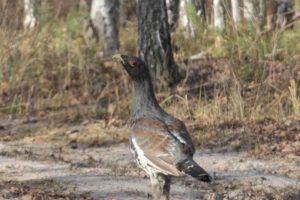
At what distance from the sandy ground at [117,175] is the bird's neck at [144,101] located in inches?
38.9

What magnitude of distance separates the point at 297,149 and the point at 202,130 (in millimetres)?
1557

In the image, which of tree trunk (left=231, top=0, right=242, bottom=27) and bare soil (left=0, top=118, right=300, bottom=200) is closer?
bare soil (left=0, top=118, right=300, bottom=200)

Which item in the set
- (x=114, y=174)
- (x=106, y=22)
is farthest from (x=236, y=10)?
(x=114, y=174)

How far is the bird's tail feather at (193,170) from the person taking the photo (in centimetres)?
582

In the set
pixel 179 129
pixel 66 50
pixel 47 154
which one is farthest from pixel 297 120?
pixel 66 50

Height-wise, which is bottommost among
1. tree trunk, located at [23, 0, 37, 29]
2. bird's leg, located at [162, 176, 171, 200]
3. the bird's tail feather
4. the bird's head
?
bird's leg, located at [162, 176, 171, 200]

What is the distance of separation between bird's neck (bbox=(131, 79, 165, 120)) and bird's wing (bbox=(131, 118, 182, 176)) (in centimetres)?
13

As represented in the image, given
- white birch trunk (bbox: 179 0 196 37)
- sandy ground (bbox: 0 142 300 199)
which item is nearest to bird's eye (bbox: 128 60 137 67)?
sandy ground (bbox: 0 142 300 199)

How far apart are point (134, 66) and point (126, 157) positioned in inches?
117

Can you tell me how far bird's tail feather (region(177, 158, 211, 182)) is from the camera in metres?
5.82

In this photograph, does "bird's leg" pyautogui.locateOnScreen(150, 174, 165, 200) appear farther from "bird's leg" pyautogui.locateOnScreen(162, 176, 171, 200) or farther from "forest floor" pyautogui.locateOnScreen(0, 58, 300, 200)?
"forest floor" pyautogui.locateOnScreen(0, 58, 300, 200)

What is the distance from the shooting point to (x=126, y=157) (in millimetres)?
9594

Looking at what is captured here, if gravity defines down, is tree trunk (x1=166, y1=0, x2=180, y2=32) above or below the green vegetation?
above

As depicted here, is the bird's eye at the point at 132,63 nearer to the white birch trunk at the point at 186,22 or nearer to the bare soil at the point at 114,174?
the bare soil at the point at 114,174
